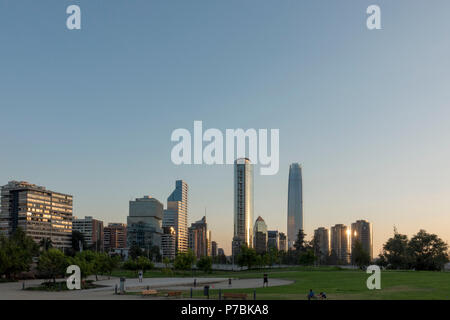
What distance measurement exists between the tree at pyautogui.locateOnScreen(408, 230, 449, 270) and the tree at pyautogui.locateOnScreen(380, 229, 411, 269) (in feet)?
6.88

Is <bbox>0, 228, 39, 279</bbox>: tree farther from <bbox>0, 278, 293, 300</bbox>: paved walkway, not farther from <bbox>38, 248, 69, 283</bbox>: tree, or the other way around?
<bbox>38, 248, 69, 283</bbox>: tree

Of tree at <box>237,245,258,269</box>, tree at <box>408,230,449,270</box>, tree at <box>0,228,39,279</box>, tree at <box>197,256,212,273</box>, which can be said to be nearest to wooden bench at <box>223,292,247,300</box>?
tree at <box>0,228,39,279</box>

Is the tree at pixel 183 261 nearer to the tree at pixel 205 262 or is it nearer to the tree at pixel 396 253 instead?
the tree at pixel 205 262

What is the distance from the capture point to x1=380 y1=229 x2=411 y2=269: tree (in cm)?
12125

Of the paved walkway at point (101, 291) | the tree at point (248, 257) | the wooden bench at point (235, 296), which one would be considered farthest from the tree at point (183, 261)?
the wooden bench at point (235, 296)

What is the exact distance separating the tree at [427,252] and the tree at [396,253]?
6.88 feet

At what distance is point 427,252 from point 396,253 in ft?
30.0

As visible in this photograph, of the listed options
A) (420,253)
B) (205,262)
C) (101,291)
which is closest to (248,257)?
(205,262)

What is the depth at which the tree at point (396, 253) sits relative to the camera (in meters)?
121
